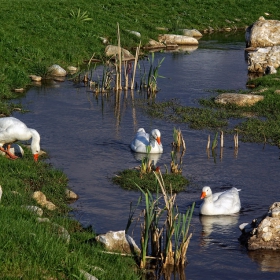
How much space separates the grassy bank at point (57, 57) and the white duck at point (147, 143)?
2.65 meters

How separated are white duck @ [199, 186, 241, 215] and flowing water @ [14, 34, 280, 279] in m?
0.14

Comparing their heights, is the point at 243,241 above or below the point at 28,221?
below

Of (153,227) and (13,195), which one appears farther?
(13,195)

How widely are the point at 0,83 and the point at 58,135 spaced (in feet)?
18.7

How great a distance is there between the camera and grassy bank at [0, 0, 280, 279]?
31.0 ft

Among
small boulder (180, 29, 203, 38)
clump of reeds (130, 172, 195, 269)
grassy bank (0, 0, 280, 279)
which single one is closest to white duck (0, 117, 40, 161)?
grassy bank (0, 0, 280, 279)

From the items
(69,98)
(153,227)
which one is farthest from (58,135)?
(153,227)

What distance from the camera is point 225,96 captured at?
23.0m

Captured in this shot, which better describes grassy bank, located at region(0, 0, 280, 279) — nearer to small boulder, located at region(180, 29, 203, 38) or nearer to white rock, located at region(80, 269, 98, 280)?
white rock, located at region(80, 269, 98, 280)

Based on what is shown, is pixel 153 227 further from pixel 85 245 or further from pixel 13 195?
pixel 13 195

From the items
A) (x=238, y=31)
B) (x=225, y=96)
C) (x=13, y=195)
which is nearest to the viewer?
(x=13, y=195)

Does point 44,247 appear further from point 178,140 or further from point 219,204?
point 178,140

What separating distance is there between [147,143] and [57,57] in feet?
38.7

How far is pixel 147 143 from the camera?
17.4 meters
